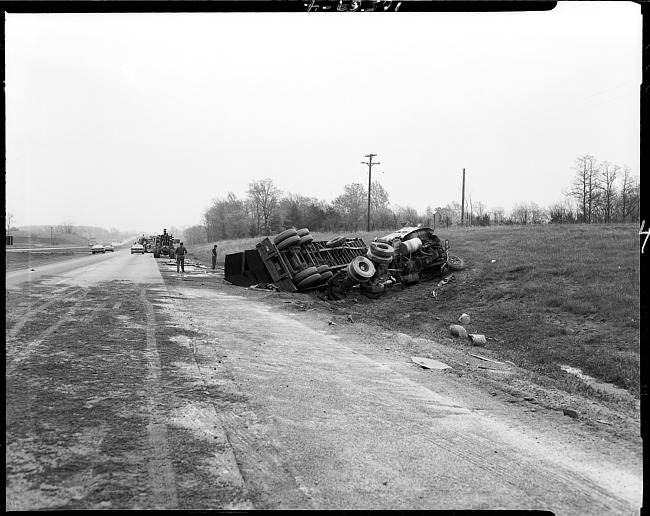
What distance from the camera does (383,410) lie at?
2.91m

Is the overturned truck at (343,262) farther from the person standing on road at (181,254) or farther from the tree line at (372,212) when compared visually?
the person standing on road at (181,254)

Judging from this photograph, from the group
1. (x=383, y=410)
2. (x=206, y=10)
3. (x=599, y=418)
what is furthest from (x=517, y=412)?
(x=206, y=10)

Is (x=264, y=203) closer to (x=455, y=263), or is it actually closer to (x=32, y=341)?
(x=32, y=341)

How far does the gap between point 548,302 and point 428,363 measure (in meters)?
2.22

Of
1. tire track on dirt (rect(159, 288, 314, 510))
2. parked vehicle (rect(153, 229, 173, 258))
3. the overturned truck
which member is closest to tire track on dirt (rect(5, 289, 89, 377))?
tire track on dirt (rect(159, 288, 314, 510))

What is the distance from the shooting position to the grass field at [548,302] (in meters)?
2.19

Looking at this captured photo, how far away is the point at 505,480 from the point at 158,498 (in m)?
1.46

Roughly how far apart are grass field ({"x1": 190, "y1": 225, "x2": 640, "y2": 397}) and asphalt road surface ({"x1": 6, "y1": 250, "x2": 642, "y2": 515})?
57 cm

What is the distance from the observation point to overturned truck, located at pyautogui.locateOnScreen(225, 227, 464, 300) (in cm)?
1053

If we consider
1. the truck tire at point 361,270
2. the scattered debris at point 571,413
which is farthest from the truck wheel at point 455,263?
the scattered debris at point 571,413

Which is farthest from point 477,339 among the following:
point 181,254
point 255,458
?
point 181,254

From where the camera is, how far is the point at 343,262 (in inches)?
456

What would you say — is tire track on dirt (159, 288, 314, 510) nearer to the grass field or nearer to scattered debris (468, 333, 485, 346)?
the grass field

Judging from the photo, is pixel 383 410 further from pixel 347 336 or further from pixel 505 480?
pixel 347 336
